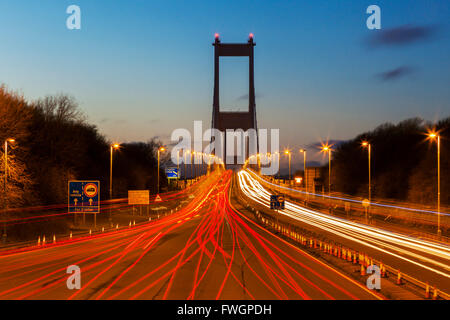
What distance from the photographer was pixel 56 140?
54.0 m

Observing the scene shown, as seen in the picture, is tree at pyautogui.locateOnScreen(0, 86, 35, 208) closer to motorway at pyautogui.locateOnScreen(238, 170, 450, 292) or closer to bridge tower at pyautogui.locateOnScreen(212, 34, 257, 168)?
motorway at pyautogui.locateOnScreen(238, 170, 450, 292)

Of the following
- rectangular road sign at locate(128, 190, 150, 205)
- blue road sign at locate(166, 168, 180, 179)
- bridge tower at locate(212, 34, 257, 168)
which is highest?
bridge tower at locate(212, 34, 257, 168)

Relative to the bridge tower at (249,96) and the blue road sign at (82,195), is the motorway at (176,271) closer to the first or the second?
the blue road sign at (82,195)

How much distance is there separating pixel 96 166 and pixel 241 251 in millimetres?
46468

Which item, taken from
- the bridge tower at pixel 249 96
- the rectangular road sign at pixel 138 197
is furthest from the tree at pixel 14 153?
the bridge tower at pixel 249 96

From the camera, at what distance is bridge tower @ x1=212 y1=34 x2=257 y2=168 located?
12408 centimetres

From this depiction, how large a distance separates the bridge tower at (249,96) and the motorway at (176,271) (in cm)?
9435

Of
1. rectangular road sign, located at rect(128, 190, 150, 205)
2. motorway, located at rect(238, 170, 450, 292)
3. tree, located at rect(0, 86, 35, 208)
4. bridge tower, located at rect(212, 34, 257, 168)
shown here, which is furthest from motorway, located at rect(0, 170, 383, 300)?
bridge tower, located at rect(212, 34, 257, 168)

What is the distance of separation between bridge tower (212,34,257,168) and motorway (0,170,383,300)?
94.4m

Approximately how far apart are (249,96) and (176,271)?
110 meters

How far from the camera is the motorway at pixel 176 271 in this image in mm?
13891

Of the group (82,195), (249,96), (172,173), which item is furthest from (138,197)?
(249,96)

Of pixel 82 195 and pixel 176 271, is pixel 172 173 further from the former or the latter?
pixel 176 271

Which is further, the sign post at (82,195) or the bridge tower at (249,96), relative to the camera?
the bridge tower at (249,96)
